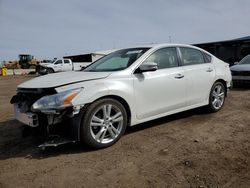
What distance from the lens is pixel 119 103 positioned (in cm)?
383

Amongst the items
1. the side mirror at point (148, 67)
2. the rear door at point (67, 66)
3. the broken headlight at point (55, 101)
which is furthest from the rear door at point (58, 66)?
the broken headlight at point (55, 101)

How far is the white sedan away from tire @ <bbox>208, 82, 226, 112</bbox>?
2 cm

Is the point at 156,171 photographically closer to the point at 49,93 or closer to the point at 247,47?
the point at 49,93

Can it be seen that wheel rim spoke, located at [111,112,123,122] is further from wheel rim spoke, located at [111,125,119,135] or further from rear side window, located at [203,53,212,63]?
rear side window, located at [203,53,212,63]

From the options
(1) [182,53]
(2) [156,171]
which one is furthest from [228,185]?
(1) [182,53]

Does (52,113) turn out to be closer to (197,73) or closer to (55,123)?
(55,123)

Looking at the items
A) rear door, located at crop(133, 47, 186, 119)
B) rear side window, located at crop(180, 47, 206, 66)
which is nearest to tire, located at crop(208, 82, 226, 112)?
rear side window, located at crop(180, 47, 206, 66)

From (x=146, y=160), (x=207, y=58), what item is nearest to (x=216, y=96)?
(x=207, y=58)

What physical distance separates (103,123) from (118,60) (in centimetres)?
142

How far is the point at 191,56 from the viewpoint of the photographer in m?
5.16

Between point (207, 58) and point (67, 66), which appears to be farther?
point (67, 66)

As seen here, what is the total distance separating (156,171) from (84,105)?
1.30m

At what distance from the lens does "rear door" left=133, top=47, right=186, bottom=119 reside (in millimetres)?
4121

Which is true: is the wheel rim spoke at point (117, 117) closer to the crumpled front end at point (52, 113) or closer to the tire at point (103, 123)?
the tire at point (103, 123)
